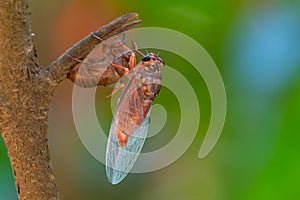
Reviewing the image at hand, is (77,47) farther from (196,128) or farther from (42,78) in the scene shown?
(196,128)

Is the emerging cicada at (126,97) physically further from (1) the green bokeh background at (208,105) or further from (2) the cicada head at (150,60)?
(1) the green bokeh background at (208,105)

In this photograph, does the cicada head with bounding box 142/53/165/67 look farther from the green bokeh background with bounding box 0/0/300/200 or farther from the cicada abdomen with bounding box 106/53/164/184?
the green bokeh background with bounding box 0/0/300/200

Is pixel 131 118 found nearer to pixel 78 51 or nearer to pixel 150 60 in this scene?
pixel 150 60

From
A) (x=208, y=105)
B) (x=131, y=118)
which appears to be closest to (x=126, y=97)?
(x=131, y=118)

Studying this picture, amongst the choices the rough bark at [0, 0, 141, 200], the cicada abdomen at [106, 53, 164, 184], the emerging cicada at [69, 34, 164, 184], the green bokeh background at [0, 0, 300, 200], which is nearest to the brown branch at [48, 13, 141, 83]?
the rough bark at [0, 0, 141, 200]

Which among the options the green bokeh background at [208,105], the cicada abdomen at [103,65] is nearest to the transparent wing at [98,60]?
the cicada abdomen at [103,65]

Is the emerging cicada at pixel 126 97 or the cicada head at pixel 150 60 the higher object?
the cicada head at pixel 150 60

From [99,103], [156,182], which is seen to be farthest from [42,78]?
[156,182]
